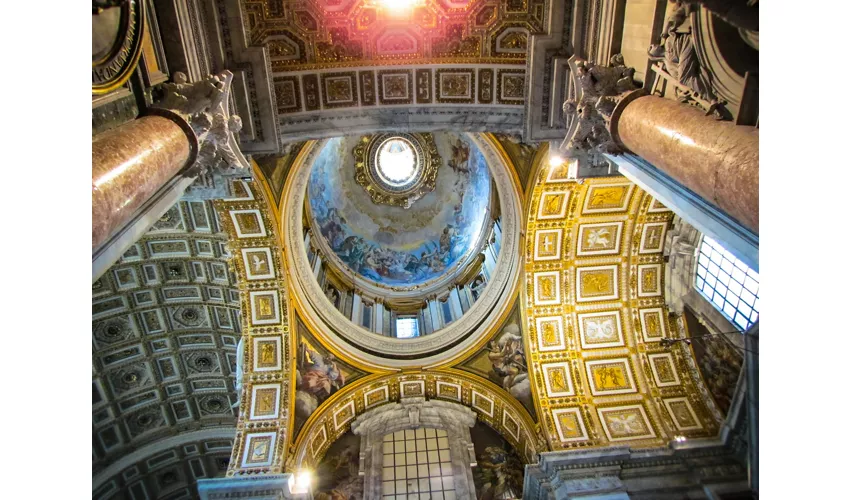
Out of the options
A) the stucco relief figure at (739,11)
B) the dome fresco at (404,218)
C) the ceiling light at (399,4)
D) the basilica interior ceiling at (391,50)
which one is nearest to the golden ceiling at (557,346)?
the basilica interior ceiling at (391,50)

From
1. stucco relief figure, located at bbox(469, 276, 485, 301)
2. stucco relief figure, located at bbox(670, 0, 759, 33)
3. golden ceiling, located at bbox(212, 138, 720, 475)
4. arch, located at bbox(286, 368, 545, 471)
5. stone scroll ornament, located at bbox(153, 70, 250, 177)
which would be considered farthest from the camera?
stucco relief figure, located at bbox(469, 276, 485, 301)

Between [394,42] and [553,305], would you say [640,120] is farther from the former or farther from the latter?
[553,305]

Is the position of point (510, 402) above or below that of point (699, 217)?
above

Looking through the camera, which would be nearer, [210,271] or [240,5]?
[240,5]

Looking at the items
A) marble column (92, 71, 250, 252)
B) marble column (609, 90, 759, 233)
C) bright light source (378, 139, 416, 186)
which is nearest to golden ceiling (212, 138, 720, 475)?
marble column (92, 71, 250, 252)

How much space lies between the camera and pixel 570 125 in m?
8.85

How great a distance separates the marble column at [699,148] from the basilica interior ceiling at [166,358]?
35.3ft

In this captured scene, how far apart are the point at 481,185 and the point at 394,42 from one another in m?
11.3

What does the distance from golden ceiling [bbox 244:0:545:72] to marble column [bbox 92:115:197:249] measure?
369 centimetres

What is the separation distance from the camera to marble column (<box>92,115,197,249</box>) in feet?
16.0

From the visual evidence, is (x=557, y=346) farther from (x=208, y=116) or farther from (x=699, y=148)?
(x=208, y=116)

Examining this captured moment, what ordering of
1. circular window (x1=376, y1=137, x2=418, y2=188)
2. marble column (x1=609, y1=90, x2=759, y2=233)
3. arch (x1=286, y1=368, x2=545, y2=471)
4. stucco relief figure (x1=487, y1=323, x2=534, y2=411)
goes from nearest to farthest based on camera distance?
1. marble column (x1=609, y1=90, x2=759, y2=233)
2. arch (x1=286, y1=368, x2=545, y2=471)
3. stucco relief figure (x1=487, y1=323, x2=534, y2=411)
4. circular window (x1=376, y1=137, x2=418, y2=188)

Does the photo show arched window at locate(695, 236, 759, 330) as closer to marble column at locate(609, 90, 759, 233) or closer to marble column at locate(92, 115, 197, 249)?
marble column at locate(609, 90, 759, 233)

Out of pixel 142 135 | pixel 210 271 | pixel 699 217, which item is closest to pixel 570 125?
pixel 699 217
